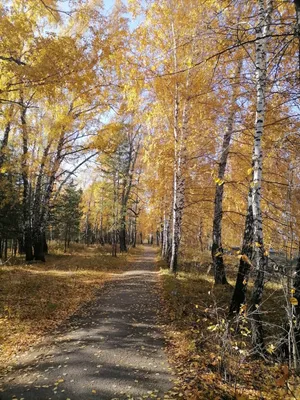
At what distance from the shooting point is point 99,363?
488 cm

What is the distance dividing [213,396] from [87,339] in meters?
3.01

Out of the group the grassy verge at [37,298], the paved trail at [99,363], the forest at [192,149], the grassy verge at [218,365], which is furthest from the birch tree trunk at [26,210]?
the grassy verge at [218,365]

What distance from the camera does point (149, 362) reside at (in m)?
4.96

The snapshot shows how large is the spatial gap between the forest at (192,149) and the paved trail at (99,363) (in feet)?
0.65

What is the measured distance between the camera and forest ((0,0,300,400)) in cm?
440

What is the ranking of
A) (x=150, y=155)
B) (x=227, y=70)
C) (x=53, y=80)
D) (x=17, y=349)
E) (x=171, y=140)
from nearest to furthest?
1. (x=17, y=349)
2. (x=53, y=80)
3. (x=227, y=70)
4. (x=150, y=155)
5. (x=171, y=140)

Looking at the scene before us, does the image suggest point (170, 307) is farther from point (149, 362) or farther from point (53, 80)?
point (53, 80)

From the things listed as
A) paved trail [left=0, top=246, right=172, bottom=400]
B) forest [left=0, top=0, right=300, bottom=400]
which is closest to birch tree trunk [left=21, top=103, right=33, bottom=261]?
forest [left=0, top=0, right=300, bottom=400]

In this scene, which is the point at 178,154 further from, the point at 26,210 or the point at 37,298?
the point at 26,210

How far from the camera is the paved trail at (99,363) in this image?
4125 mm

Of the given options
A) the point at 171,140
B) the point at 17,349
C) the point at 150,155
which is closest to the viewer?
the point at 17,349

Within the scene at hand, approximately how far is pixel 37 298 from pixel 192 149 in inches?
308

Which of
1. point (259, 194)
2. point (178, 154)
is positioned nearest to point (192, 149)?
point (178, 154)

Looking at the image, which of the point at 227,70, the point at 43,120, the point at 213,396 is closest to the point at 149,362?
the point at 213,396
